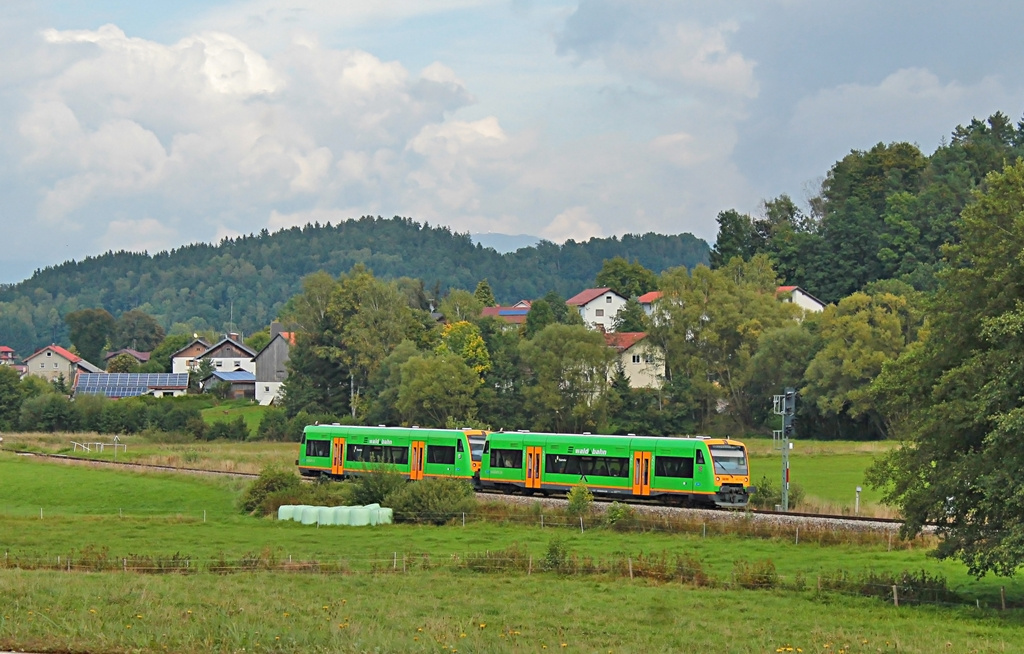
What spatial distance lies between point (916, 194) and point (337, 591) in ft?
424

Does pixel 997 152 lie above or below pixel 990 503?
above

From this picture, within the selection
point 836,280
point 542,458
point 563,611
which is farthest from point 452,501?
point 836,280

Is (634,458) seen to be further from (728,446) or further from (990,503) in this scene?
(990,503)

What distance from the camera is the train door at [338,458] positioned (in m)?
66.5

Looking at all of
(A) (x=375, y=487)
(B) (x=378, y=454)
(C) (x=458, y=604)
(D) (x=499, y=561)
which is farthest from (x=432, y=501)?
(C) (x=458, y=604)

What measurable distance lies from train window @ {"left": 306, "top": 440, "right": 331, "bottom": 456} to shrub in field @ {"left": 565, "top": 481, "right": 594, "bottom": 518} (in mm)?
21890

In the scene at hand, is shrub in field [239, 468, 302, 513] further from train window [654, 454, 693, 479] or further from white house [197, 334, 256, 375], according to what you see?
white house [197, 334, 256, 375]

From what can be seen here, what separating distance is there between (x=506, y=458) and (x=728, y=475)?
39.4 ft

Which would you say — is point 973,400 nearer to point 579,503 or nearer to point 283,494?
point 579,503

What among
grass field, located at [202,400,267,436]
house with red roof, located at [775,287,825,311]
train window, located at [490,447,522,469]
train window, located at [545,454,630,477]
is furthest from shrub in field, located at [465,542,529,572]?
house with red roof, located at [775,287,825,311]

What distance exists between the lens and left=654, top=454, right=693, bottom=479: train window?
51625 mm

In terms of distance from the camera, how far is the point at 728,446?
5197 cm

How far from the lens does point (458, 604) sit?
3077 centimetres

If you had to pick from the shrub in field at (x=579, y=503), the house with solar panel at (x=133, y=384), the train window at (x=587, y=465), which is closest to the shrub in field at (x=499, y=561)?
the shrub in field at (x=579, y=503)
